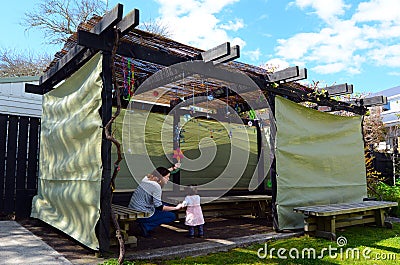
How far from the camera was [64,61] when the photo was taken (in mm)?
4496

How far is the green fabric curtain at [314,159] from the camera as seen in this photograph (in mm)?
5250

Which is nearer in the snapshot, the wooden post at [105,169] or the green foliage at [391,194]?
the wooden post at [105,169]

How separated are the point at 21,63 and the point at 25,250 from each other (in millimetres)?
15955

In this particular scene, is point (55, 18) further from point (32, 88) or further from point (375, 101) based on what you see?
point (375, 101)

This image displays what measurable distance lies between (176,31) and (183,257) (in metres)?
15.5

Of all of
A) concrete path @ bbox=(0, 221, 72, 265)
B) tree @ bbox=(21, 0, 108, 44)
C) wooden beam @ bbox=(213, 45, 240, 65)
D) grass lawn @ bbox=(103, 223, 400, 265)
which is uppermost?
tree @ bbox=(21, 0, 108, 44)

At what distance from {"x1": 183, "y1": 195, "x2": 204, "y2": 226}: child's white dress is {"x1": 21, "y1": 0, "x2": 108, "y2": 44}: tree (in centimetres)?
1247

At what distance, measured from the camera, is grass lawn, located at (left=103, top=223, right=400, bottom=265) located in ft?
12.1

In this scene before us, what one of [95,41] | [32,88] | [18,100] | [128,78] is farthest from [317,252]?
[18,100]

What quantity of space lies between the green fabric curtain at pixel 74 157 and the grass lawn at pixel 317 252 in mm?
853

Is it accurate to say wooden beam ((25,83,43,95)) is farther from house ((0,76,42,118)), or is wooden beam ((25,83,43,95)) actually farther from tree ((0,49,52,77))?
tree ((0,49,52,77))

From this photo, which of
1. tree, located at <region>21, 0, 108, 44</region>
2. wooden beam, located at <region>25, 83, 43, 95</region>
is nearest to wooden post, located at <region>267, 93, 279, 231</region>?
wooden beam, located at <region>25, 83, 43, 95</region>

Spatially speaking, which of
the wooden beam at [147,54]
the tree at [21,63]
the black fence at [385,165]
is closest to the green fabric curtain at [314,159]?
the wooden beam at [147,54]

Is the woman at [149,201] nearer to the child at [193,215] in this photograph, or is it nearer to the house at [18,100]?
the child at [193,215]
